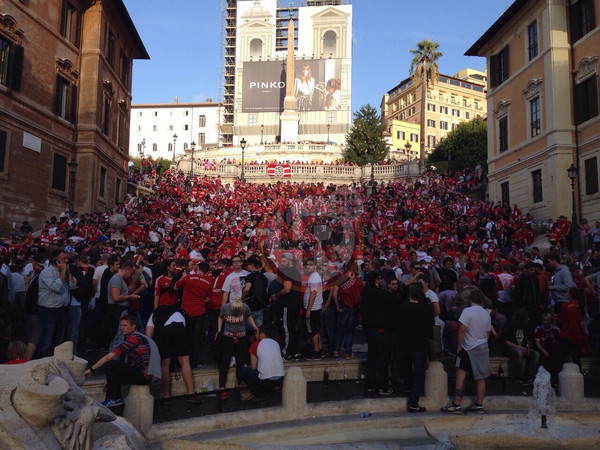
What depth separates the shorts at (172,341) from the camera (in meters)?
7.75

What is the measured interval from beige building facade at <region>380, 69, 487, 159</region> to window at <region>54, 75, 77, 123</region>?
6531 centimetres

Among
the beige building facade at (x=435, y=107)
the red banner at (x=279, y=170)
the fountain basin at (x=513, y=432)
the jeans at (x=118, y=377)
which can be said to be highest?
the beige building facade at (x=435, y=107)

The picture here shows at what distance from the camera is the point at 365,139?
5712 cm

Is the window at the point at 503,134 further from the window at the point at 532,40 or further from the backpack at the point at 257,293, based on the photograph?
the backpack at the point at 257,293

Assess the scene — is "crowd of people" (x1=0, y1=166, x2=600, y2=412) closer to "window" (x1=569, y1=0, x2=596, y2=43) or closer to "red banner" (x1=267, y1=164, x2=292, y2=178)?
"window" (x1=569, y1=0, x2=596, y2=43)

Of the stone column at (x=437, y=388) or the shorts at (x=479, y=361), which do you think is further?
the stone column at (x=437, y=388)

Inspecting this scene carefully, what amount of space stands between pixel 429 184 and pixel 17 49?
79.1 ft

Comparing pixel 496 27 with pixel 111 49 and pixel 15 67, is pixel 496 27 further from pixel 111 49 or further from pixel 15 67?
pixel 15 67

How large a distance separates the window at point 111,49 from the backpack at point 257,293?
24.5 m

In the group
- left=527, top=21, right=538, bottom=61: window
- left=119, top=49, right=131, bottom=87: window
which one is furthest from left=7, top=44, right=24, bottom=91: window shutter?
left=527, top=21, right=538, bottom=61: window

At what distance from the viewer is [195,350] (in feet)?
28.5

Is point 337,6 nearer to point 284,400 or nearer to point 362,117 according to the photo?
point 362,117

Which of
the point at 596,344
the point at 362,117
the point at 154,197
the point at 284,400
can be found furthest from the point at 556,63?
the point at 362,117

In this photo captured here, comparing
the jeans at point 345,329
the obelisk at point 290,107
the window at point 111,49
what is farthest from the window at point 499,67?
the obelisk at point 290,107
